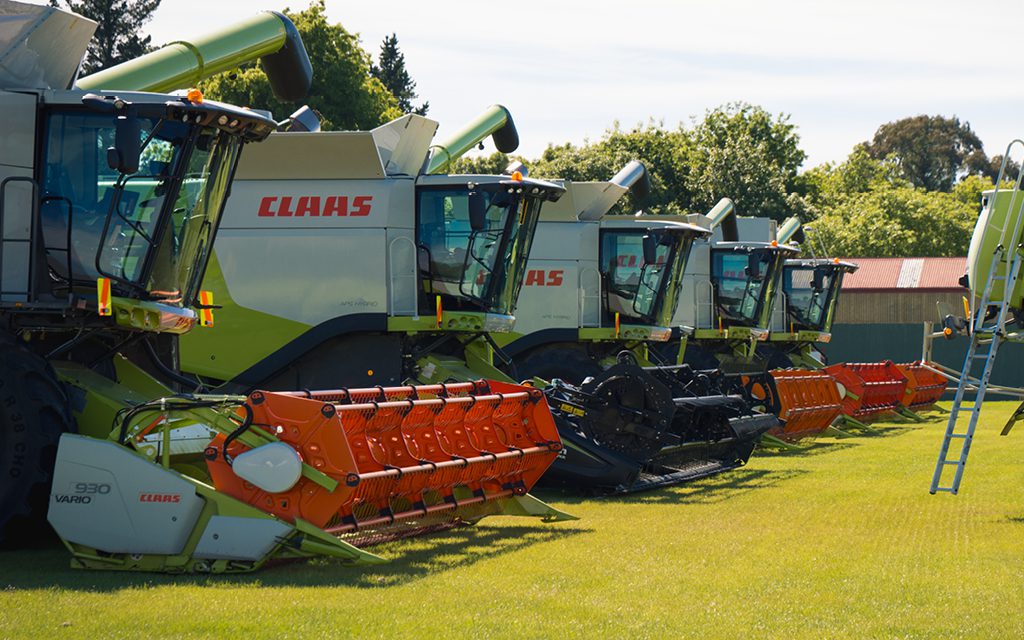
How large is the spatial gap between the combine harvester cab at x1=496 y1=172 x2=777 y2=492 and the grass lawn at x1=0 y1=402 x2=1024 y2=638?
4.08 feet

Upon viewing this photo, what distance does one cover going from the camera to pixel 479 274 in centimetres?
1427

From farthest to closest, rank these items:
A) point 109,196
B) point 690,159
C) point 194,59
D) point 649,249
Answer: point 690,159, point 649,249, point 194,59, point 109,196

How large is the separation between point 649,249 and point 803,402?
3.03 metres

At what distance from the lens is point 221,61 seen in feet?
41.9

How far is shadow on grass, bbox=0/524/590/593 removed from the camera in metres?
7.54

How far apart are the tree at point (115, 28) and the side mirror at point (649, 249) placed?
39151 mm

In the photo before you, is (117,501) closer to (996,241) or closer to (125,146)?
(125,146)

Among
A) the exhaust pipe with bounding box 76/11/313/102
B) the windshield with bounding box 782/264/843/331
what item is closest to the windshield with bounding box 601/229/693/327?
the exhaust pipe with bounding box 76/11/313/102

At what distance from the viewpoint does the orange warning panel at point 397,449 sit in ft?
26.3

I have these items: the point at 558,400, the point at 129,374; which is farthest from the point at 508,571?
the point at 558,400

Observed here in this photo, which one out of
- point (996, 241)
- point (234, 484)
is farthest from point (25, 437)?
point (996, 241)

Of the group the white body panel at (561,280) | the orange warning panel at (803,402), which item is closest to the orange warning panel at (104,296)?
the white body panel at (561,280)

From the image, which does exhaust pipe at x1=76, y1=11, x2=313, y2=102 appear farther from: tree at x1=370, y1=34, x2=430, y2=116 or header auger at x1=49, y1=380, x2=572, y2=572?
tree at x1=370, y1=34, x2=430, y2=116

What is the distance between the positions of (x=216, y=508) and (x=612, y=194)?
11942mm
